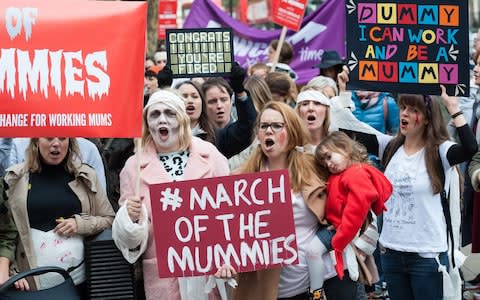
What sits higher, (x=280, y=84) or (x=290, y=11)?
(x=290, y=11)

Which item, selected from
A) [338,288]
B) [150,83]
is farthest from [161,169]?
[150,83]

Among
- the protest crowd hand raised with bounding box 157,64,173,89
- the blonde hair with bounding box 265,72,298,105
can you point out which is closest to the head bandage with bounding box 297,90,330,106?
the protest crowd hand raised with bounding box 157,64,173,89

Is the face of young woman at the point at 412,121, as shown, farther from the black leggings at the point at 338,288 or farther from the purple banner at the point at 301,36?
the purple banner at the point at 301,36

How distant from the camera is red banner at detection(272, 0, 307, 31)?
11.8 metres

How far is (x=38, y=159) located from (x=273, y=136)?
1.31 m

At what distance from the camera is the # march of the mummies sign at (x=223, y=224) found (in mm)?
5410

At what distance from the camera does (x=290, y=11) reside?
1184cm

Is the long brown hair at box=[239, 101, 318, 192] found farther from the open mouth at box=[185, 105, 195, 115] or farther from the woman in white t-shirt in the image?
the open mouth at box=[185, 105, 195, 115]

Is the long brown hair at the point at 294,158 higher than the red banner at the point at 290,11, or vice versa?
the red banner at the point at 290,11

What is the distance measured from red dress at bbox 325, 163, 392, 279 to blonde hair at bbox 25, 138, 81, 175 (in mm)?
1418

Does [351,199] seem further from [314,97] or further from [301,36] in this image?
[301,36]

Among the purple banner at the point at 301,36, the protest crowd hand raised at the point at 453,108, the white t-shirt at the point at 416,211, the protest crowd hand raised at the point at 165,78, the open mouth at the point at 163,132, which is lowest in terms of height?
the white t-shirt at the point at 416,211

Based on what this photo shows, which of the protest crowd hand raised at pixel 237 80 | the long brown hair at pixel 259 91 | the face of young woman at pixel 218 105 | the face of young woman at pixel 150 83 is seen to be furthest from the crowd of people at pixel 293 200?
the face of young woman at pixel 150 83

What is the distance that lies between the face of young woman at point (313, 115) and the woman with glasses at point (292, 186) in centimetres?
106
